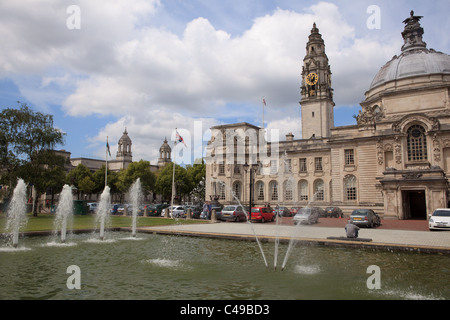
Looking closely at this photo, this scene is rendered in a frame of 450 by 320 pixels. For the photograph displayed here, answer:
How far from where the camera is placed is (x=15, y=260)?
12.7 meters

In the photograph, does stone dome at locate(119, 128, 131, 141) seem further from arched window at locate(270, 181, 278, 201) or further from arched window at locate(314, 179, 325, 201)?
arched window at locate(314, 179, 325, 201)

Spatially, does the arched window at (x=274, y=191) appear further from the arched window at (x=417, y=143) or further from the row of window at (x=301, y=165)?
the arched window at (x=417, y=143)

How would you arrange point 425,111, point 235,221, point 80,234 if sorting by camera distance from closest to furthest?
point 80,234 → point 235,221 → point 425,111

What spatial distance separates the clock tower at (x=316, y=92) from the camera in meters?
66.2

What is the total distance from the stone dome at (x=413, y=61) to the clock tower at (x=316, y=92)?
10.1 meters

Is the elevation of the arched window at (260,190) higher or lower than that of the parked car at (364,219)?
higher

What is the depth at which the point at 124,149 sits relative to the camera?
120 meters

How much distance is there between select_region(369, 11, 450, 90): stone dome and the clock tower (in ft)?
33.1

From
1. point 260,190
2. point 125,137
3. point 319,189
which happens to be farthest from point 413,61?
point 125,137

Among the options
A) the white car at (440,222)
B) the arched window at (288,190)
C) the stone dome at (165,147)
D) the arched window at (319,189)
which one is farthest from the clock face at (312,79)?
the stone dome at (165,147)

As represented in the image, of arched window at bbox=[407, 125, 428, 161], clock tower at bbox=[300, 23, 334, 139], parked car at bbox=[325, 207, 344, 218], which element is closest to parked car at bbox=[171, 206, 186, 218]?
parked car at bbox=[325, 207, 344, 218]
